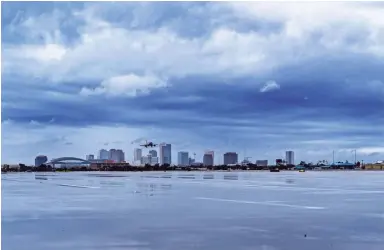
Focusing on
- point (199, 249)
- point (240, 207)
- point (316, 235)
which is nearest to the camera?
point (199, 249)

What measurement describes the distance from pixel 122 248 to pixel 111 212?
7.49m

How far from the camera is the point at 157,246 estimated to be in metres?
11.8

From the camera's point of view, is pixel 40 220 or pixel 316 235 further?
pixel 40 220

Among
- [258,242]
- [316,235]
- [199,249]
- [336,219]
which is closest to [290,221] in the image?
[336,219]

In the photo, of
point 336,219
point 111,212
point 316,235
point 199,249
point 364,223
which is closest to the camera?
point 199,249

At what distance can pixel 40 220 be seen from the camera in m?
16.7

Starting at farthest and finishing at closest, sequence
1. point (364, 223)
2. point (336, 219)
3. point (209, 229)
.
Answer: point (336, 219), point (364, 223), point (209, 229)

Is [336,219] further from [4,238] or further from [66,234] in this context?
[4,238]

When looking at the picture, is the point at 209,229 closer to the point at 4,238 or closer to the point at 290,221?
the point at 290,221

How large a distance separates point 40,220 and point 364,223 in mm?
9028

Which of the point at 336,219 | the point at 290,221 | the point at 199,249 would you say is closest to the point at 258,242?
the point at 199,249

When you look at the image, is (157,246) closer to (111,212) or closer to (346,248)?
(346,248)

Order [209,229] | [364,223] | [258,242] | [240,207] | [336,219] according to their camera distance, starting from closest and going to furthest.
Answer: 1. [258,242]
2. [209,229]
3. [364,223]
4. [336,219]
5. [240,207]

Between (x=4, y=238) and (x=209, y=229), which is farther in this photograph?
(x=209, y=229)
